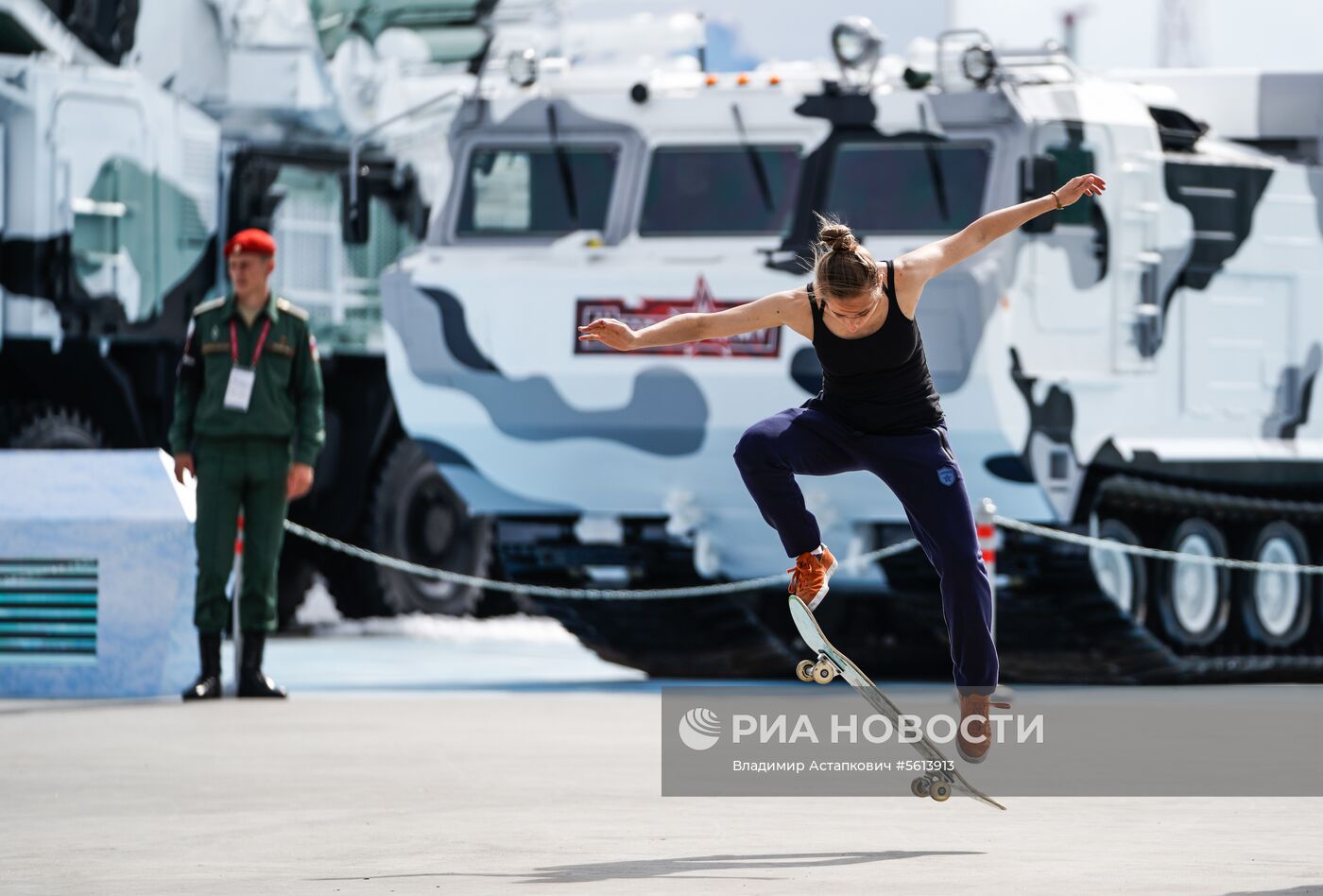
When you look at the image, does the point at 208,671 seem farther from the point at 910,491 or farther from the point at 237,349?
the point at 910,491

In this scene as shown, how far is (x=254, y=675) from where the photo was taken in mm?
12172

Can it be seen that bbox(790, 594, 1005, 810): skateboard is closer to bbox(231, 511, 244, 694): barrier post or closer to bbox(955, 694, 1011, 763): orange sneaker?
bbox(955, 694, 1011, 763): orange sneaker

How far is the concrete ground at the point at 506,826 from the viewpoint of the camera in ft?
19.6

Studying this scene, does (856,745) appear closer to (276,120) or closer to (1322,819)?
(1322,819)

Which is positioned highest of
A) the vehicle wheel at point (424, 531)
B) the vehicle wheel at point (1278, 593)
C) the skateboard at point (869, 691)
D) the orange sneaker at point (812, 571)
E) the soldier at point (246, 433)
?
the orange sneaker at point (812, 571)

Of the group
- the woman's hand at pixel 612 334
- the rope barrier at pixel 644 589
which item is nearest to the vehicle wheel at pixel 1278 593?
the rope barrier at pixel 644 589

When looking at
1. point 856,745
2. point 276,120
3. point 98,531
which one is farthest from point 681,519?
point 276,120

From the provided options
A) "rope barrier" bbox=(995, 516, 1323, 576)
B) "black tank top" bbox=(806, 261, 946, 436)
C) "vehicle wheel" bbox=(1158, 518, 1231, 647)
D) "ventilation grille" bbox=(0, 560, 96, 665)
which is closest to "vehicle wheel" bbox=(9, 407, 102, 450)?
"ventilation grille" bbox=(0, 560, 96, 665)

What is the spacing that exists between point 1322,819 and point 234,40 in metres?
14.5

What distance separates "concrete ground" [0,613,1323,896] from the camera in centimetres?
598

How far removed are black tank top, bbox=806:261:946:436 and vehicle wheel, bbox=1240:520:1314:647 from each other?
8517 millimetres

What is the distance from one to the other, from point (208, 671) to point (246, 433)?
41.0 inches

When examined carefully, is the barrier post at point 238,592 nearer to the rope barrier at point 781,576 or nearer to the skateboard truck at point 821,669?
the rope barrier at point 781,576

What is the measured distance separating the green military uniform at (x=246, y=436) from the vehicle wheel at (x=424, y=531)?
847 cm
